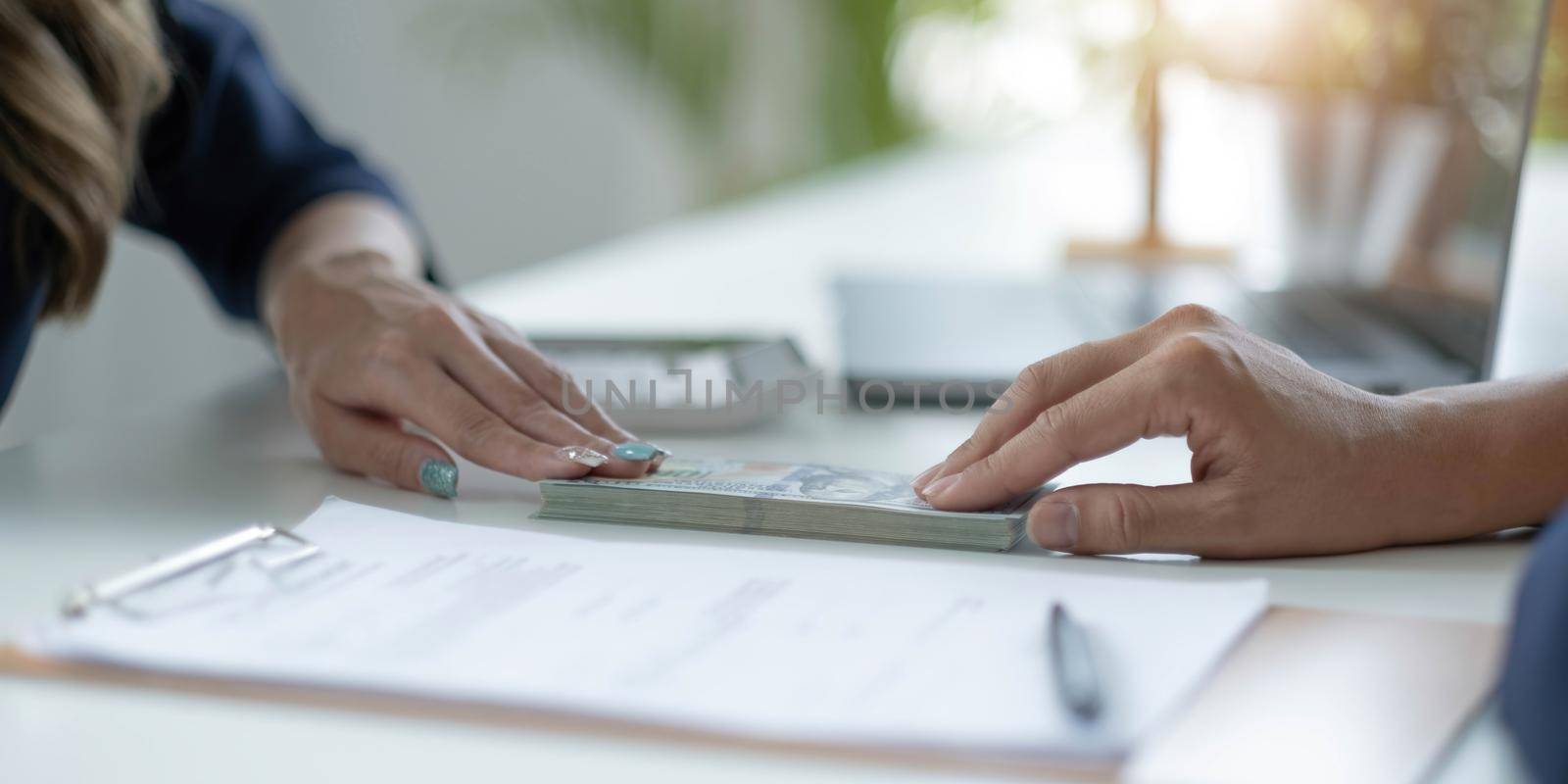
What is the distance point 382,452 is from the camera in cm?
74

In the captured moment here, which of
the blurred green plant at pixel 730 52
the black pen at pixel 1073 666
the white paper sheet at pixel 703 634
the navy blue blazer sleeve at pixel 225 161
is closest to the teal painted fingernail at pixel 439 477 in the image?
the white paper sheet at pixel 703 634

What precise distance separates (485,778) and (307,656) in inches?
4.2

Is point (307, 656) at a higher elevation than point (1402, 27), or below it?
below

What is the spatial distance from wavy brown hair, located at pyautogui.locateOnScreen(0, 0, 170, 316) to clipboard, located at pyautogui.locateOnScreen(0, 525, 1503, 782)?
1.68ft

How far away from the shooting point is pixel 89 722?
45 centimetres

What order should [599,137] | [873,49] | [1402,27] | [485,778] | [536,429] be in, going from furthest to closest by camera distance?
[873,49] < [599,137] < [1402,27] < [536,429] < [485,778]

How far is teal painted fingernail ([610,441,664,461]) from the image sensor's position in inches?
27.2

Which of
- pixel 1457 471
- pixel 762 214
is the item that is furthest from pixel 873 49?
pixel 1457 471

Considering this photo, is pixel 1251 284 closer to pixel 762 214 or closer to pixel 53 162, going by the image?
pixel 762 214

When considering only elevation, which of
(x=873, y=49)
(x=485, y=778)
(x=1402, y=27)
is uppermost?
(x=873, y=49)

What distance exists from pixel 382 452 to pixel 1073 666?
0.44 meters

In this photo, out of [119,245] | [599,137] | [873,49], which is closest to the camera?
[119,245]

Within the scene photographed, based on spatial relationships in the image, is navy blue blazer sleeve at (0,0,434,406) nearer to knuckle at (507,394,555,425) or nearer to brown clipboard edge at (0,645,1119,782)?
knuckle at (507,394,555,425)

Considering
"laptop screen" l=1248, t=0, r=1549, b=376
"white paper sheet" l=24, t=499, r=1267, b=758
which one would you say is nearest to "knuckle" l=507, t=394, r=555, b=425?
"white paper sheet" l=24, t=499, r=1267, b=758
